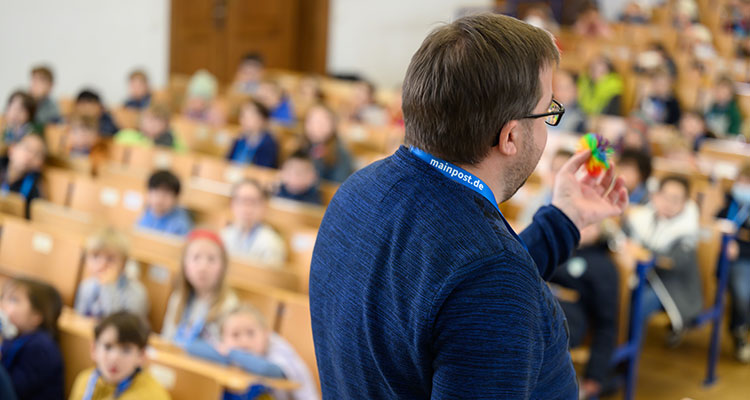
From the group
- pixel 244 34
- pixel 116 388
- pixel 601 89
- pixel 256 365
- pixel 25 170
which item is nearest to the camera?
pixel 116 388

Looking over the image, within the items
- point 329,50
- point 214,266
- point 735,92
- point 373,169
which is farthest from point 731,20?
point 373,169

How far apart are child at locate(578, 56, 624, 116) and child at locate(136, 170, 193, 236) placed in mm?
4829

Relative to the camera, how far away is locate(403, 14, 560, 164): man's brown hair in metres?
0.90

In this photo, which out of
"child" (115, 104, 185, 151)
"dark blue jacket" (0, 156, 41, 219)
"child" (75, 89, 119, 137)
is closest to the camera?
"dark blue jacket" (0, 156, 41, 219)

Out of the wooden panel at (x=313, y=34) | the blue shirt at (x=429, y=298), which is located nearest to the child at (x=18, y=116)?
the wooden panel at (x=313, y=34)

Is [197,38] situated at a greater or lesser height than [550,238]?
greater

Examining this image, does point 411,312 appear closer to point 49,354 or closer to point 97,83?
point 49,354

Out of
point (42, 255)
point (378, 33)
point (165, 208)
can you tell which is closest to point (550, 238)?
point (42, 255)

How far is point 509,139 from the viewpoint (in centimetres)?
95

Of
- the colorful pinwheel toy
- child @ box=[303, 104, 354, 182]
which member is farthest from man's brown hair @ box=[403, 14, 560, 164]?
child @ box=[303, 104, 354, 182]

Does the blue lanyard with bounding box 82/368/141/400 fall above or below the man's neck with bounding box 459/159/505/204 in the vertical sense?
below

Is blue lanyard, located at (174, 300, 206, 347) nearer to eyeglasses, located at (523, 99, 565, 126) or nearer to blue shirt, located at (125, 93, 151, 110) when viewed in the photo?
eyeglasses, located at (523, 99, 565, 126)

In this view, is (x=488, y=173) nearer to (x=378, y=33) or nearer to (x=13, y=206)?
(x=13, y=206)

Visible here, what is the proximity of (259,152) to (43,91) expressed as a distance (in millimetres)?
1987
